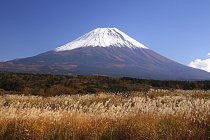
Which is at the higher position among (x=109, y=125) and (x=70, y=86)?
(x=70, y=86)

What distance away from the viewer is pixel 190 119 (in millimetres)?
9969

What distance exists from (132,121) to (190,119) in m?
1.30

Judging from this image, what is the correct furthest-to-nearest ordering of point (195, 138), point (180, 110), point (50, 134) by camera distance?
1. point (180, 110)
2. point (50, 134)
3. point (195, 138)

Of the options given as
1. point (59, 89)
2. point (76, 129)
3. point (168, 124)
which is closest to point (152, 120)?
point (168, 124)

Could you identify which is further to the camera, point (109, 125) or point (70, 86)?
point (70, 86)

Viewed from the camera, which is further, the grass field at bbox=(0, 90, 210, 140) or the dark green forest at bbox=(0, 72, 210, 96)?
the dark green forest at bbox=(0, 72, 210, 96)

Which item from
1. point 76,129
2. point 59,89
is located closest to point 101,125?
point 76,129

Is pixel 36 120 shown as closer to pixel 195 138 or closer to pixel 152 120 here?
pixel 152 120

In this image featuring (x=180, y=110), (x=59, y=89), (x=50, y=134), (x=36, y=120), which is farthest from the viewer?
(x=59, y=89)

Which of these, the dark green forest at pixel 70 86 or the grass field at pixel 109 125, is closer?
the grass field at pixel 109 125

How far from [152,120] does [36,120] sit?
2663 mm

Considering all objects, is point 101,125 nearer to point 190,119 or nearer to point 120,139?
point 120,139

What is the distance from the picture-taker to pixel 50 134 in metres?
9.56

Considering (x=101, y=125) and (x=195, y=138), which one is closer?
(x=195, y=138)
